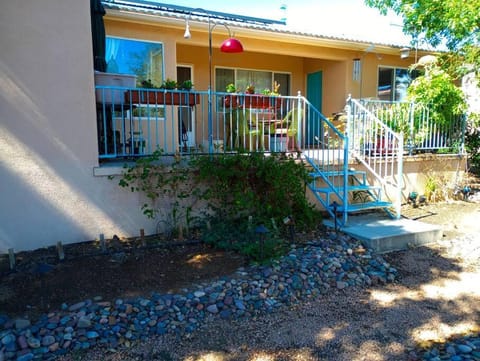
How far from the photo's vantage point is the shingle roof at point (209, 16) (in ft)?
21.9

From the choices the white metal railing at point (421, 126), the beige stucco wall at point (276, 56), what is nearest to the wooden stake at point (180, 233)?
the beige stucco wall at point (276, 56)

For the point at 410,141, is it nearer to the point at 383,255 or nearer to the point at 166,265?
the point at 383,255

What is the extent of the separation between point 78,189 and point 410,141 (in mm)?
6035

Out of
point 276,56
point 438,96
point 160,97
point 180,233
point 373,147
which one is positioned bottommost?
point 180,233

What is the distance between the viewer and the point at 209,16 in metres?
7.46

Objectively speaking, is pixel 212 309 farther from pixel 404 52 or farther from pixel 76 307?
pixel 404 52

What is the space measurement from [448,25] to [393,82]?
3.05m

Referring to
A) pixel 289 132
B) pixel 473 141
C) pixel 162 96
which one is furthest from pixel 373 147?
pixel 162 96

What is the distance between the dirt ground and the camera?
2.72 metres

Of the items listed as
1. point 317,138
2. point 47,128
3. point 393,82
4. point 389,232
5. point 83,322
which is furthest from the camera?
point 393,82

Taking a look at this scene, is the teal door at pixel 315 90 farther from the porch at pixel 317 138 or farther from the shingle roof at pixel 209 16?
the porch at pixel 317 138

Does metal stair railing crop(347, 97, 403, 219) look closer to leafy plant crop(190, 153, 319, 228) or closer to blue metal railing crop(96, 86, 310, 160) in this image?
blue metal railing crop(96, 86, 310, 160)

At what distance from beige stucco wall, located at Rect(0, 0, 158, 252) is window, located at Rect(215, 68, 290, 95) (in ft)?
17.5

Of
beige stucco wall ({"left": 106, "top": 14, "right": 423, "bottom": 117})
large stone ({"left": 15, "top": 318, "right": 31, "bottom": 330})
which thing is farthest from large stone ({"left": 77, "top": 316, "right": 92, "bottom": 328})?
beige stucco wall ({"left": 106, "top": 14, "right": 423, "bottom": 117})
